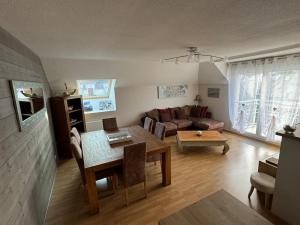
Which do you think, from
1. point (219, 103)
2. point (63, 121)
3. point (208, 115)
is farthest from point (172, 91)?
point (63, 121)

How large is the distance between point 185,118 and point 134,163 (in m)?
3.82

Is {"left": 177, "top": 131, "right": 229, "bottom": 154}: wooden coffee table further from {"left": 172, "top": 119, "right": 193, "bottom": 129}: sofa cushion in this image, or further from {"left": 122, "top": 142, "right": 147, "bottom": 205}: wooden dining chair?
{"left": 122, "top": 142, "right": 147, "bottom": 205}: wooden dining chair

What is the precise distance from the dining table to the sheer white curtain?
3248 mm

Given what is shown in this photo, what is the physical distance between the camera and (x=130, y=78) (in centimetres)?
480

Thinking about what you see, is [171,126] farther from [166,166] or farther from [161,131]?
[166,166]

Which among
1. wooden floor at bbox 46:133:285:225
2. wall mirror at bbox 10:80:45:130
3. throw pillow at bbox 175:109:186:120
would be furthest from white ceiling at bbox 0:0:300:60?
throw pillow at bbox 175:109:186:120

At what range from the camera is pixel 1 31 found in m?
1.59

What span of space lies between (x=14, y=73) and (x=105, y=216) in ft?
6.98

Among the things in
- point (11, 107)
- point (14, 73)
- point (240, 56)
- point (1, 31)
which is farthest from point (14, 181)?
point (240, 56)

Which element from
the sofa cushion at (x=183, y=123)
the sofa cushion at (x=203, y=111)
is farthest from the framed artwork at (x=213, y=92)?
the sofa cushion at (x=183, y=123)

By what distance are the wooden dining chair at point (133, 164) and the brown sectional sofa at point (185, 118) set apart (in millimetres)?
2707

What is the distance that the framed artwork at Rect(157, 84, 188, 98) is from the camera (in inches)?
222

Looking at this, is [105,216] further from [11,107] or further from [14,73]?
[14,73]

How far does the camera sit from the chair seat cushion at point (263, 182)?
212 cm
